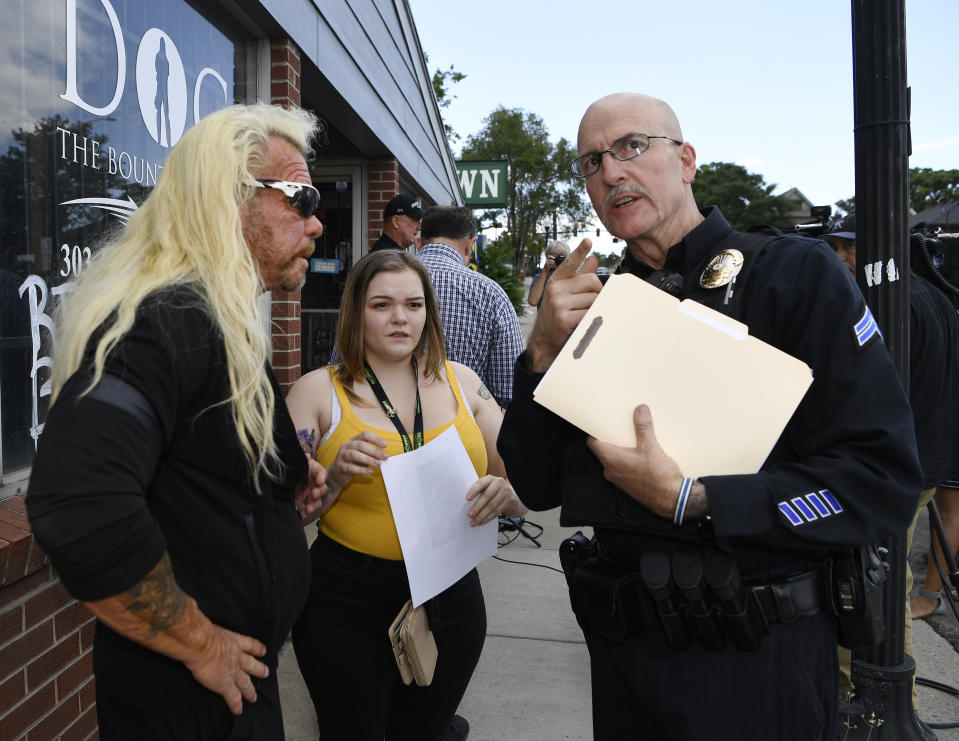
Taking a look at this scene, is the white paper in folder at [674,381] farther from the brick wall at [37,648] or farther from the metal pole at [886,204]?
the brick wall at [37,648]

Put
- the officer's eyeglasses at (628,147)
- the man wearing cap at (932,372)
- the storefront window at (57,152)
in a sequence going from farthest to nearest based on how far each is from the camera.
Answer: the man wearing cap at (932,372) → the storefront window at (57,152) → the officer's eyeglasses at (628,147)

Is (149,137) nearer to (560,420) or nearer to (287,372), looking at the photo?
(287,372)

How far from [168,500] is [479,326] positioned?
99.3 inches

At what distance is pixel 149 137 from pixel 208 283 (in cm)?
193

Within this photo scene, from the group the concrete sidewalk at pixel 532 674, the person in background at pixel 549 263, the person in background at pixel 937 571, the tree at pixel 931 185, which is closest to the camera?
the concrete sidewalk at pixel 532 674

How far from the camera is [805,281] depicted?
1444mm

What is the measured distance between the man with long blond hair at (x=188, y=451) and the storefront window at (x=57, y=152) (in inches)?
41.4

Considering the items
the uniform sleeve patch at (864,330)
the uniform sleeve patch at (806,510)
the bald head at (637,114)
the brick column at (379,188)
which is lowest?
the uniform sleeve patch at (806,510)

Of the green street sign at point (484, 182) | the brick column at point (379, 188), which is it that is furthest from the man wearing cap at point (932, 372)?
the green street sign at point (484, 182)

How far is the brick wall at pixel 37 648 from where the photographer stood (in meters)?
1.91

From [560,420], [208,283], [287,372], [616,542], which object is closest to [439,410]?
[560,420]

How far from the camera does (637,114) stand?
1.68m

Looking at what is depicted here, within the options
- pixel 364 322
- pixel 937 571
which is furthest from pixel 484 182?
pixel 364 322

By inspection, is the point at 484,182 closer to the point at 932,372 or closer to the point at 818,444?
the point at 932,372
